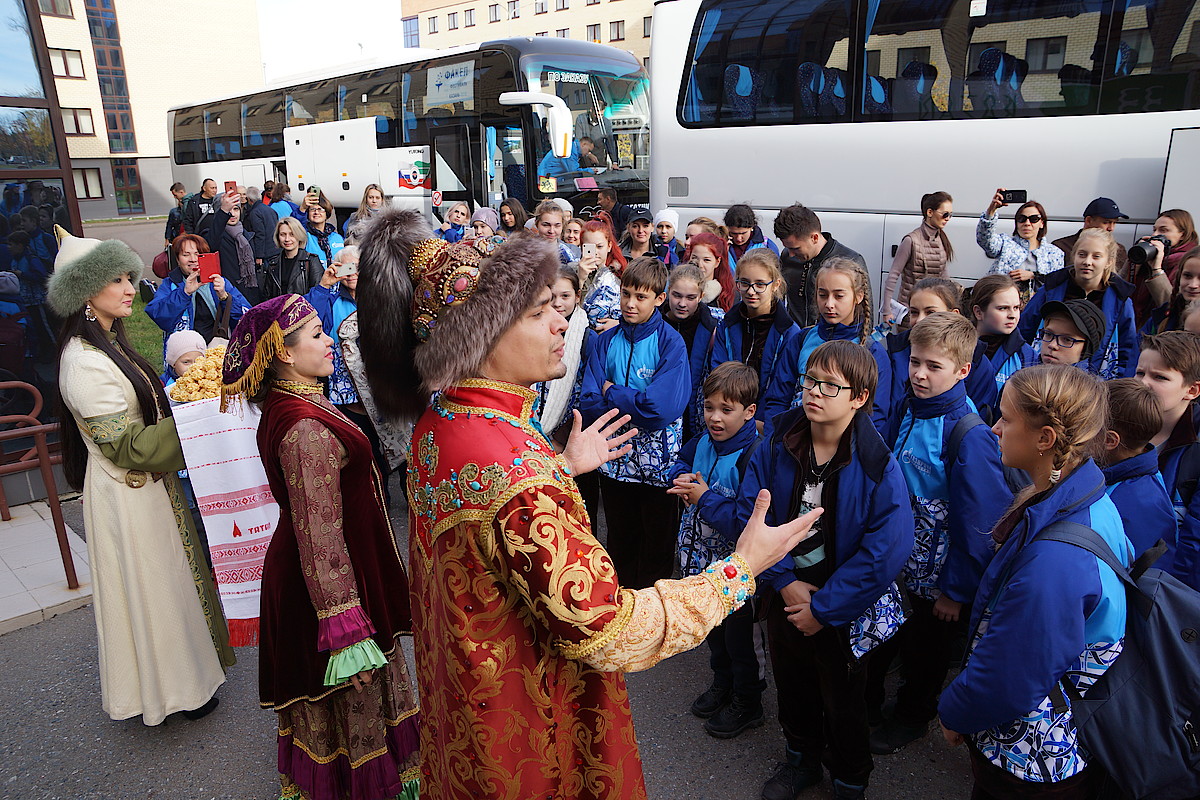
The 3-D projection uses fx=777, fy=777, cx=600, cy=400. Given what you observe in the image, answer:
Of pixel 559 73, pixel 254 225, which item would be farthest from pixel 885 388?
pixel 559 73

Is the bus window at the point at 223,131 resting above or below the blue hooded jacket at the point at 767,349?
above

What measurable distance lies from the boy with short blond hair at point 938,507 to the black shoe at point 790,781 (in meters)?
0.37

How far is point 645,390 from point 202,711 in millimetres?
2555

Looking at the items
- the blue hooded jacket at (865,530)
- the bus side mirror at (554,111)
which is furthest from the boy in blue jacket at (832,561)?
the bus side mirror at (554,111)

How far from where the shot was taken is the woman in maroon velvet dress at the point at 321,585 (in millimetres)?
2469

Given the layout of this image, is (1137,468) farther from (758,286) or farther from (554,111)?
(554,111)

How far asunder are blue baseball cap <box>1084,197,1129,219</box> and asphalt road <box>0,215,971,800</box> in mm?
4401

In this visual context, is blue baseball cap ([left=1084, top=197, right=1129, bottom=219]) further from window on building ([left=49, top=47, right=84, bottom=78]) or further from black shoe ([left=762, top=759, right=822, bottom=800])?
window on building ([left=49, top=47, right=84, bottom=78])

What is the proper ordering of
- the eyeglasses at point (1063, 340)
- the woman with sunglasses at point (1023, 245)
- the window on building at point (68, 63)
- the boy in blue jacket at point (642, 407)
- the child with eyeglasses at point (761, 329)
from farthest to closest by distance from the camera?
1. the window on building at point (68, 63)
2. the woman with sunglasses at point (1023, 245)
3. the child with eyeglasses at point (761, 329)
4. the boy in blue jacket at point (642, 407)
5. the eyeglasses at point (1063, 340)

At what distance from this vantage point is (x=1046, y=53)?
6.49 meters

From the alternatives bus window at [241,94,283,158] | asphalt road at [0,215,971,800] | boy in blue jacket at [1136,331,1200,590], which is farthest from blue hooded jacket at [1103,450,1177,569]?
bus window at [241,94,283,158]

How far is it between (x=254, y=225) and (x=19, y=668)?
A: 28.0 feet

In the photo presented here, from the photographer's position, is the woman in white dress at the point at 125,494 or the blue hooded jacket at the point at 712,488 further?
the blue hooded jacket at the point at 712,488

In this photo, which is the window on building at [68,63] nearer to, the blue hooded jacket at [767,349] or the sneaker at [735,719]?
the blue hooded jacket at [767,349]
